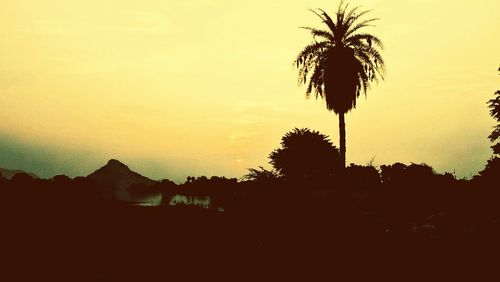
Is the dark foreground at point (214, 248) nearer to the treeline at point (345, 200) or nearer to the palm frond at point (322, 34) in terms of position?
the treeline at point (345, 200)

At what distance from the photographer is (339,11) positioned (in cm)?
3653

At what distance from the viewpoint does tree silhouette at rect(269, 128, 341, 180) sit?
41.6 metres

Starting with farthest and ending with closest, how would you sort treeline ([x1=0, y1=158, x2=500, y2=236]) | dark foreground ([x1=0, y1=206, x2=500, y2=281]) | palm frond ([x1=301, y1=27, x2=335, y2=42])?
1. palm frond ([x1=301, y1=27, x2=335, y2=42])
2. treeline ([x1=0, y1=158, x2=500, y2=236])
3. dark foreground ([x1=0, y1=206, x2=500, y2=281])

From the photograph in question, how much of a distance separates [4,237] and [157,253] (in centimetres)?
409

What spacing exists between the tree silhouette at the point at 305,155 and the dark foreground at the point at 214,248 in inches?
915

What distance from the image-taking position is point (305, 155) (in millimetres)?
42375

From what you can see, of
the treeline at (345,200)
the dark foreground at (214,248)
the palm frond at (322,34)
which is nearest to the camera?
the dark foreground at (214,248)

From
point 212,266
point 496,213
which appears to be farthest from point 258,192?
point 496,213

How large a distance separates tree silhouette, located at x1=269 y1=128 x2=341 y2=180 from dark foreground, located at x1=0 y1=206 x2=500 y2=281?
76.3 feet

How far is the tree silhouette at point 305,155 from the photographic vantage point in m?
41.6

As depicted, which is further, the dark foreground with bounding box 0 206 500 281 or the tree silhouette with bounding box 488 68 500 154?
the tree silhouette with bounding box 488 68 500 154

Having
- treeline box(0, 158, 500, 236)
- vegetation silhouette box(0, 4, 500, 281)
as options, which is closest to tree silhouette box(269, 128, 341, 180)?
treeline box(0, 158, 500, 236)

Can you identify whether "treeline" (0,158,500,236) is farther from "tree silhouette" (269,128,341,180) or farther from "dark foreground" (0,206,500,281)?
"tree silhouette" (269,128,341,180)

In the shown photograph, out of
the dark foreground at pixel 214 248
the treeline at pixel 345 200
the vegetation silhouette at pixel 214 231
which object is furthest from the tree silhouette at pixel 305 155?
the dark foreground at pixel 214 248
